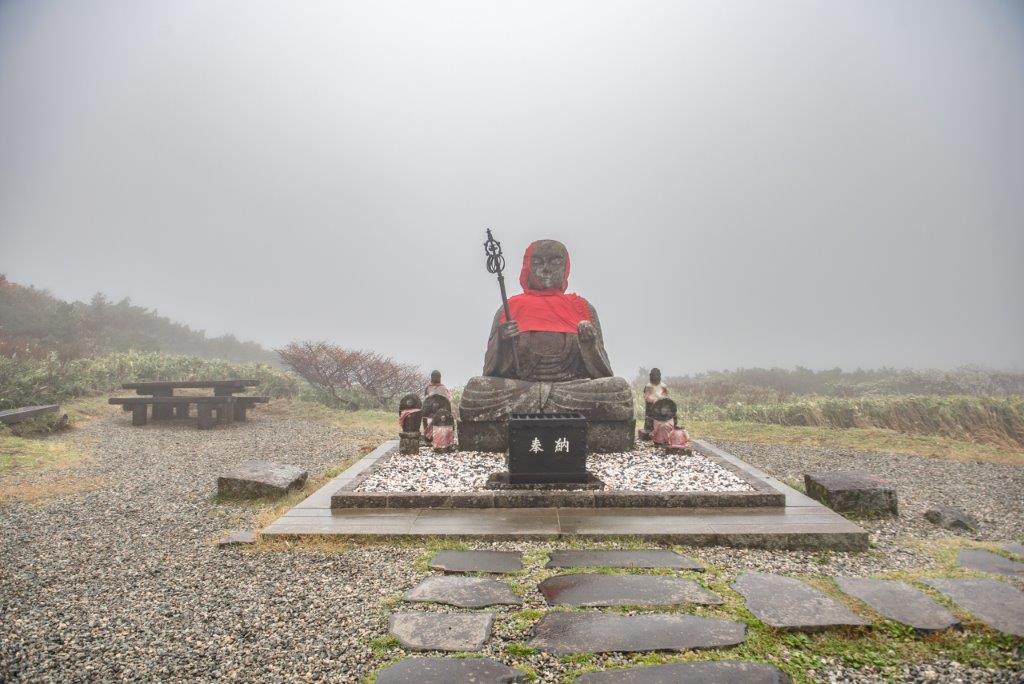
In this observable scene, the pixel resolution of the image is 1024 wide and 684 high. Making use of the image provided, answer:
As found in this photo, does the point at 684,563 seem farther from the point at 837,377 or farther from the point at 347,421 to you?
the point at 837,377

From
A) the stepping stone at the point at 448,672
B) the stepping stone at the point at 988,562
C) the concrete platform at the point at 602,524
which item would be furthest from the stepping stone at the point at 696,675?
the stepping stone at the point at 988,562

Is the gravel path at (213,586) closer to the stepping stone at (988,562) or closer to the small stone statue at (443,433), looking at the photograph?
the stepping stone at (988,562)

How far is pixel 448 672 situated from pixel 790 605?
7.29 ft

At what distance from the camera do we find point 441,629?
3.45 m

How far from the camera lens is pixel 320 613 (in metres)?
3.73

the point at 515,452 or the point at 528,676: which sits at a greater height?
the point at 515,452

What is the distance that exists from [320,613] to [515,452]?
3053 millimetres

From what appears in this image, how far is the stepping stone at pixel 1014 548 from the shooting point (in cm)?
501

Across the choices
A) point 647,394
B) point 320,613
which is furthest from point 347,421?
point 320,613

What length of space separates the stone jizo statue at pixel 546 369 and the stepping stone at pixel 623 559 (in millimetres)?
3329

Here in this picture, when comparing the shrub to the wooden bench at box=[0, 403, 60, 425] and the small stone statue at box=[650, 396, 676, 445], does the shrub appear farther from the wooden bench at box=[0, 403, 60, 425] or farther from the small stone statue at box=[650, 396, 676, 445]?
the small stone statue at box=[650, 396, 676, 445]

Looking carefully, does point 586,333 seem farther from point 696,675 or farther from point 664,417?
point 696,675

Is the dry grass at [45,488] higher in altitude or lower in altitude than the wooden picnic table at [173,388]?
lower

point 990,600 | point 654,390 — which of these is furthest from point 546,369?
point 990,600
